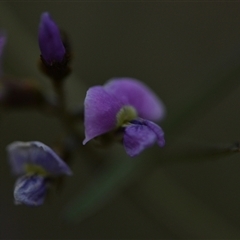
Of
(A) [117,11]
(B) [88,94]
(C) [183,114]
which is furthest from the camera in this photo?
(A) [117,11]

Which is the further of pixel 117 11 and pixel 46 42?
pixel 117 11

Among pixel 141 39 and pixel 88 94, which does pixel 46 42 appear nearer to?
pixel 88 94

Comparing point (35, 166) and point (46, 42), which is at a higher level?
point (46, 42)

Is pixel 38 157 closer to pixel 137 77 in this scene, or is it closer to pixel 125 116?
pixel 125 116

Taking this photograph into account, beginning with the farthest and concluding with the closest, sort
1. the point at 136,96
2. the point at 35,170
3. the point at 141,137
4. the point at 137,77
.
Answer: the point at 137,77, the point at 136,96, the point at 35,170, the point at 141,137

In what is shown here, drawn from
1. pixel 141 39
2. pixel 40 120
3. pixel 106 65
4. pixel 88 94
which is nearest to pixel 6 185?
pixel 40 120

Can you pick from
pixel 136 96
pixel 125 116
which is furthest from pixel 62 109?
pixel 125 116
